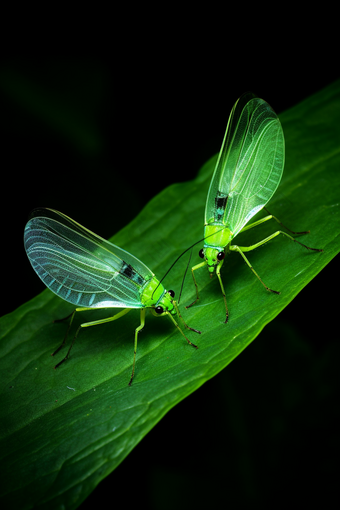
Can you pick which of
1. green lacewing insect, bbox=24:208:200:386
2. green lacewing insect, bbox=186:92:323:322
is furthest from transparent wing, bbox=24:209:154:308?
green lacewing insect, bbox=186:92:323:322

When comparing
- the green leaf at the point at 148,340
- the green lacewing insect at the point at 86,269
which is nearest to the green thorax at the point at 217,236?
the green leaf at the point at 148,340

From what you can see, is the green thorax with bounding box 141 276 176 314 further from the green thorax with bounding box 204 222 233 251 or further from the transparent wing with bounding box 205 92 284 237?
the transparent wing with bounding box 205 92 284 237

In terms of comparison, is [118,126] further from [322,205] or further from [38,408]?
[38,408]

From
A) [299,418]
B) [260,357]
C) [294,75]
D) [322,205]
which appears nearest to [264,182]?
A: [322,205]

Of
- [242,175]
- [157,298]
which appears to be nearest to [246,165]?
[242,175]

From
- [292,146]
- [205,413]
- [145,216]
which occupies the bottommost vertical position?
[205,413]

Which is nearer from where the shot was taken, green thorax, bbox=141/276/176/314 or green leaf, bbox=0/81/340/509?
green leaf, bbox=0/81/340/509

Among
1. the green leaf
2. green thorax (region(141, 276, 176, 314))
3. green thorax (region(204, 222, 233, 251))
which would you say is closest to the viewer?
the green leaf
